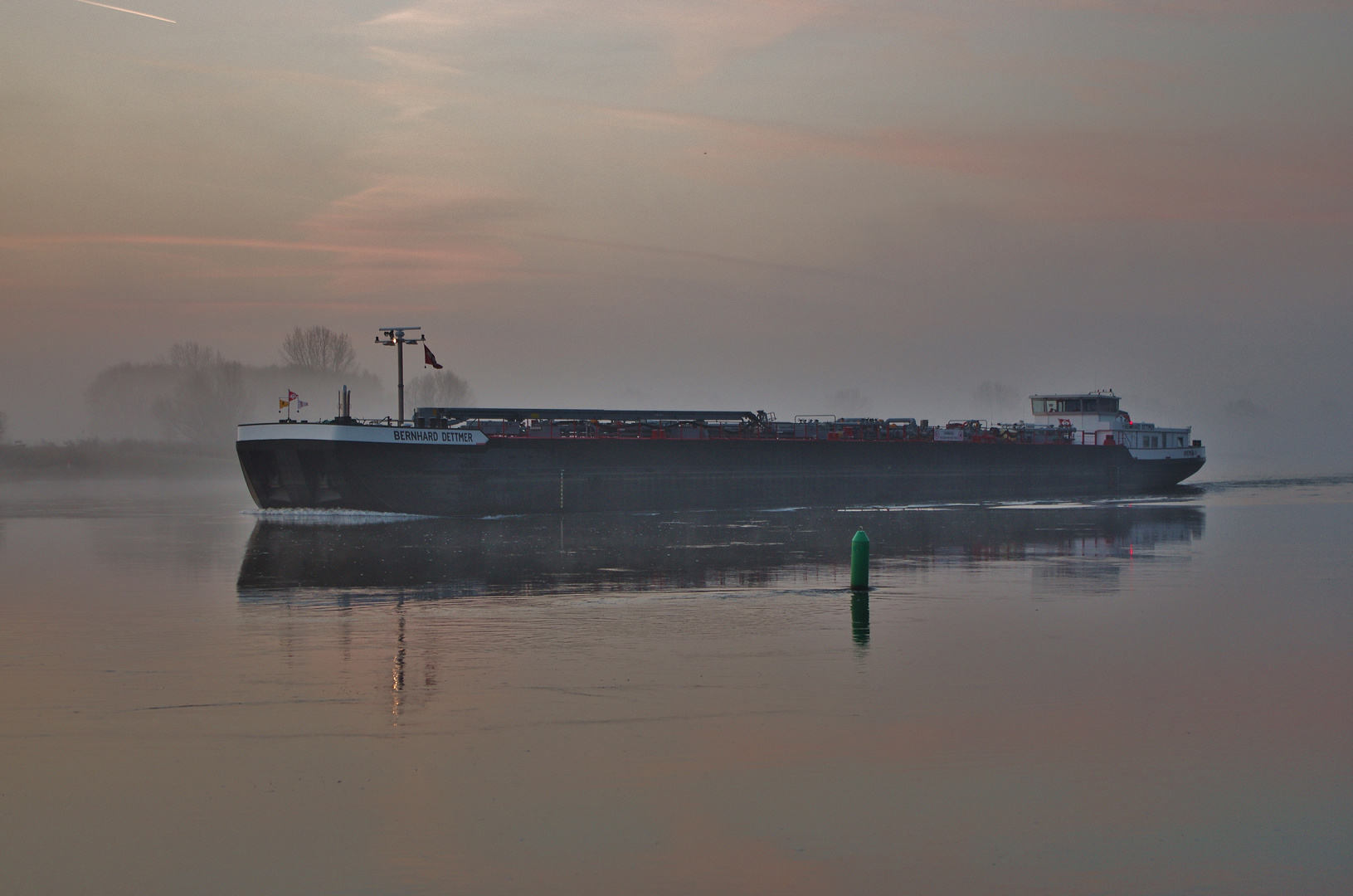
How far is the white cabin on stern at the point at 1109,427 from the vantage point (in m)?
78.2

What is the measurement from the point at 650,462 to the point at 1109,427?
132 feet

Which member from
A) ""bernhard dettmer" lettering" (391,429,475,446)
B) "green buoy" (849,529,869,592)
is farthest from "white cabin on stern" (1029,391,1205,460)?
"green buoy" (849,529,869,592)

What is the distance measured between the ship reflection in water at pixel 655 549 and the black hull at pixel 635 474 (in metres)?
1.78

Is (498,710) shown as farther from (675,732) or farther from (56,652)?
(56,652)

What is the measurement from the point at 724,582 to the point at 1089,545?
15.2m

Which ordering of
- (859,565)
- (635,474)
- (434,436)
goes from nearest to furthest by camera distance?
1. (859,565)
2. (434,436)
3. (635,474)

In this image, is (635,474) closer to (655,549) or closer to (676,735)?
(655,549)

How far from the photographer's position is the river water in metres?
7.86

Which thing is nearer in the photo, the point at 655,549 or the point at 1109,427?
the point at 655,549

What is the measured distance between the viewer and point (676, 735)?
11.0 metres

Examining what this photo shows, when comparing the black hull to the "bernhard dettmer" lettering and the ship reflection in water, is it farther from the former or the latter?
the ship reflection in water

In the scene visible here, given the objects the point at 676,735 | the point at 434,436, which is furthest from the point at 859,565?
the point at 434,436

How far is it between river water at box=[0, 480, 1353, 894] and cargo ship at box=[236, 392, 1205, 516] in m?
22.9

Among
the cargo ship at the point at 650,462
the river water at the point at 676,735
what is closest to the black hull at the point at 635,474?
the cargo ship at the point at 650,462
